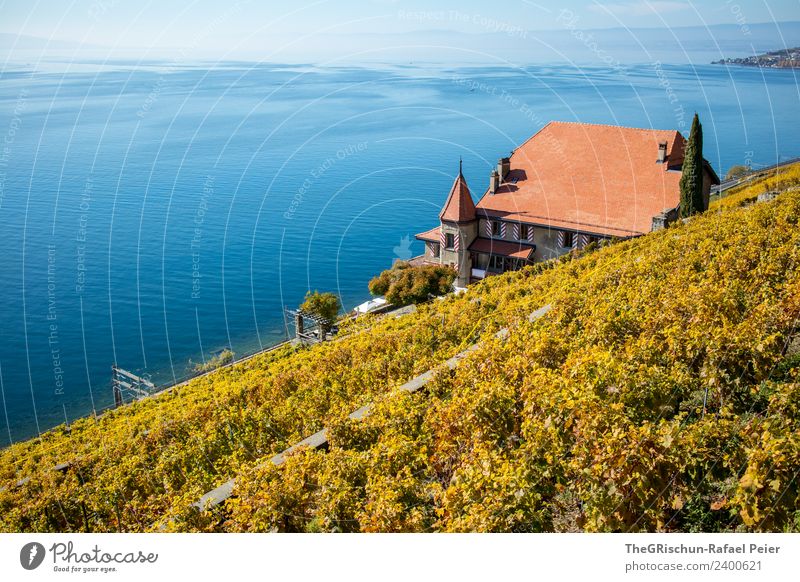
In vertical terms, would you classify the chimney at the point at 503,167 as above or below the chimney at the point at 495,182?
above

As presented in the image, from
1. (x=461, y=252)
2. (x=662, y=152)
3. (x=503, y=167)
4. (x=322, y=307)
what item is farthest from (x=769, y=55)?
(x=322, y=307)

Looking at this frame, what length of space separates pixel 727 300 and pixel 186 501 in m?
9.36

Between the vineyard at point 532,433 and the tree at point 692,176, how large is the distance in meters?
14.0

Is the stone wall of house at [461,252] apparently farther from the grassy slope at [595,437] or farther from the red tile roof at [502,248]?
the grassy slope at [595,437]

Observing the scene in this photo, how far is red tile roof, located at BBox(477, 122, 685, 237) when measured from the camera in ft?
116

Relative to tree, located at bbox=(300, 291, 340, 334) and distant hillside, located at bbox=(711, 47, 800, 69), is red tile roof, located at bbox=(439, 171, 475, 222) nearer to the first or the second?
tree, located at bbox=(300, 291, 340, 334)

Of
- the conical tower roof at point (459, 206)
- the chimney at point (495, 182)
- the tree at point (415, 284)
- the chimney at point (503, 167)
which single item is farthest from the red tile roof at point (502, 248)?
the chimney at point (503, 167)

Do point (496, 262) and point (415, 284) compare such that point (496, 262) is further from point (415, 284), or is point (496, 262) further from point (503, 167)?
point (503, 167)

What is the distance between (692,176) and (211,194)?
177 ft

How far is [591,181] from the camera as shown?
37.7 metres

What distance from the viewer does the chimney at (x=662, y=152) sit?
35.8m
